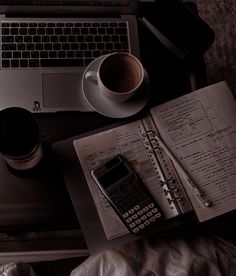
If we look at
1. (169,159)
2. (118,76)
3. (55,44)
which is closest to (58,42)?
(55,44)

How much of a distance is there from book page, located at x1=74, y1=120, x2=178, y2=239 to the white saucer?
0.03 m

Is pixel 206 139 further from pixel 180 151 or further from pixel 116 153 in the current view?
pixel 116 153

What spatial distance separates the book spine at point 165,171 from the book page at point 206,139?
0.05ft

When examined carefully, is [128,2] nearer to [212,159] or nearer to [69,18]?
[69,18]

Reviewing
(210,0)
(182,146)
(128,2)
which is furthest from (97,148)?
(210,0)

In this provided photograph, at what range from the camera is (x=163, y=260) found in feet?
2.52

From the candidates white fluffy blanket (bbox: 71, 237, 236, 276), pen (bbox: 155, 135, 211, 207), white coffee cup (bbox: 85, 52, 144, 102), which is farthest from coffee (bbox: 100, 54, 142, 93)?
white fluffy blanket (bbox: 71, 237, 236, 276)

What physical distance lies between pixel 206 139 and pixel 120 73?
183 mm

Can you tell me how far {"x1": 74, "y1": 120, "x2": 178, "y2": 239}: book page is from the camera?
71cm

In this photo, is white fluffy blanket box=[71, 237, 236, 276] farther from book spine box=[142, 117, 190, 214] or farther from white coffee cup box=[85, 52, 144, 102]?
white coffee cup box=[85, 52, 144, 102]

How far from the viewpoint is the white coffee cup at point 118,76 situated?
2.29 ft

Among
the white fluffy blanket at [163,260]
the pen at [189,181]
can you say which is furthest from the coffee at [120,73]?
the white fluffy blanket at [163,260]

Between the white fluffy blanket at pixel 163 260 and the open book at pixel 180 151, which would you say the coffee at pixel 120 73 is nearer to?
the open book at pixel 180 151

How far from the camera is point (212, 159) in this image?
726mm
